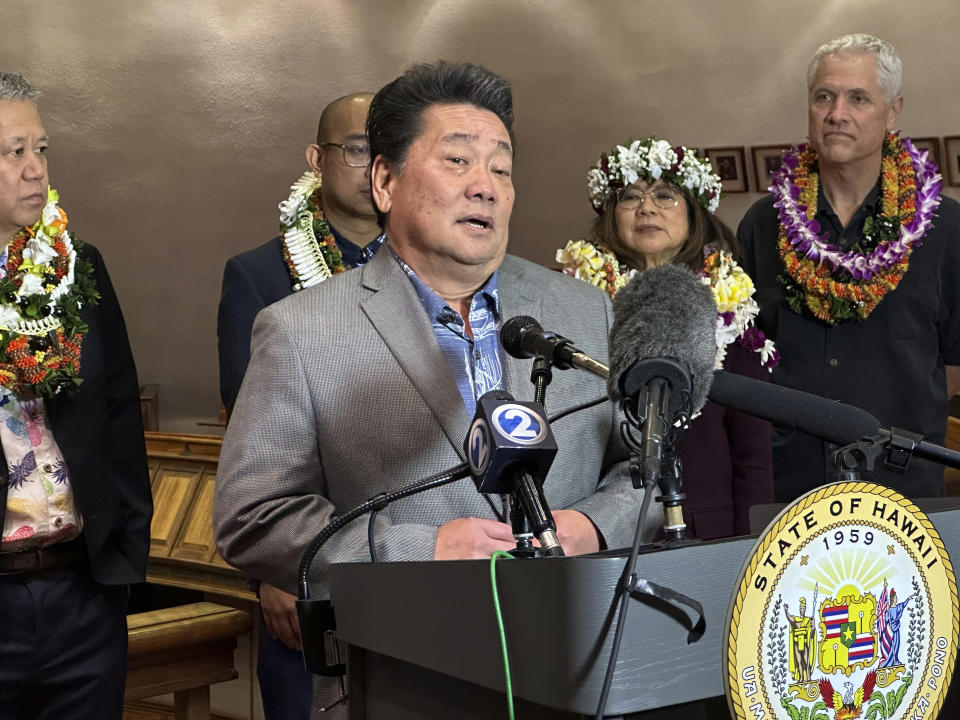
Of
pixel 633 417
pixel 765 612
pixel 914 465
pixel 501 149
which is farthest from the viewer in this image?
pixel 914 465

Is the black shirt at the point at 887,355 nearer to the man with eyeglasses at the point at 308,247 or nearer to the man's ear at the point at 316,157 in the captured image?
the man with eyeglasses at the point at 308,247

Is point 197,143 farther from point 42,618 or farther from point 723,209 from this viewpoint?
point 42,618

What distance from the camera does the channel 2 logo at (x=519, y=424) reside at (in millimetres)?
1059

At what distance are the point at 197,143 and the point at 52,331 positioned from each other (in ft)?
20.3

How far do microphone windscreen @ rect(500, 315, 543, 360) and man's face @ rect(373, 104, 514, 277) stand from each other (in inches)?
18.2

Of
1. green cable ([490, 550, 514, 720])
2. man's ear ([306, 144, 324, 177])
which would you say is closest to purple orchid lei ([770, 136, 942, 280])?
man's ear ([306, 144, 324, 177])

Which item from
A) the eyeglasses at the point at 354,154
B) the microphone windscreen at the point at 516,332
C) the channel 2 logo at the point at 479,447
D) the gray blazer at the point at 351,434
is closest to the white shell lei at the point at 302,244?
the eyeglasses at the point at 354,154

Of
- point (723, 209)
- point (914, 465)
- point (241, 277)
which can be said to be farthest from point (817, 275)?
point (723, 209)

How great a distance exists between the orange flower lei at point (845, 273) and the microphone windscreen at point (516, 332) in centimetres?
196

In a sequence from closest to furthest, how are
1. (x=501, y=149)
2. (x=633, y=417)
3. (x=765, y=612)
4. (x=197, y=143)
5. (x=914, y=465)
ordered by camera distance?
(x=765, y=612), (x=633, y=417), (x=501, y=149), (x=914, y=465), (x=197, y=143)

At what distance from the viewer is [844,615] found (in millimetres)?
960

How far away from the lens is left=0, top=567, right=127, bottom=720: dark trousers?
2.44 metres

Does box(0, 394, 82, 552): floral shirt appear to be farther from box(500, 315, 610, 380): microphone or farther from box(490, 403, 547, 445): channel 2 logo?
box(490, 403, 547, 445): channel 2 logo

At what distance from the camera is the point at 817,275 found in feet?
10.3
